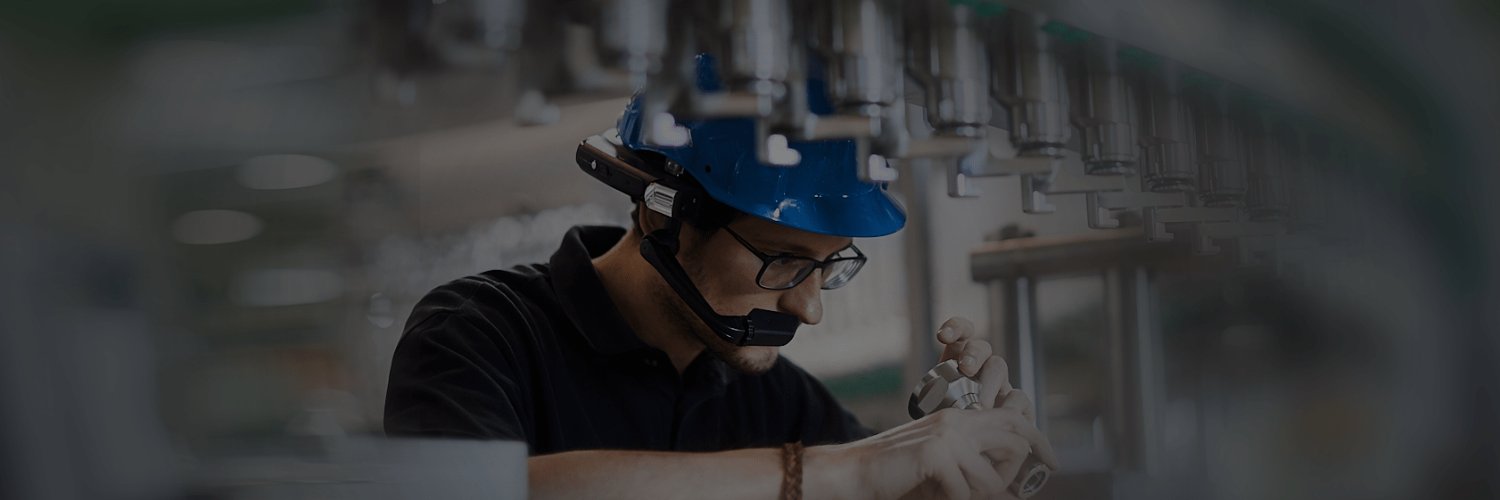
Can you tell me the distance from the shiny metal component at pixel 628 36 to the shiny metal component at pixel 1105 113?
342 millimetres

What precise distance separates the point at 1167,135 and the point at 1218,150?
7 centimetres

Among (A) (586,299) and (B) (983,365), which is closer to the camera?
(B) (983,365)

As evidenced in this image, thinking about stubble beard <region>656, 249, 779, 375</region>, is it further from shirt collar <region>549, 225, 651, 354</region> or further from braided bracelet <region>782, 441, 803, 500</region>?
braided bracelet <region>782, 441, 803, 500</region>

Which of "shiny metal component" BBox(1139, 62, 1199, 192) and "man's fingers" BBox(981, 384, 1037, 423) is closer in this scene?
"shiny metal component" BBox(1139, 62, 1199, 192)

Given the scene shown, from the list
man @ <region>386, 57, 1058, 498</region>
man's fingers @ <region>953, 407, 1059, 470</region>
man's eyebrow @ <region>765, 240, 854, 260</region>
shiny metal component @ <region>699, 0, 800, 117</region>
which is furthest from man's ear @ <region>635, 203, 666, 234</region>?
shiny metal component @ <region>699, 0, 800, 117</region>

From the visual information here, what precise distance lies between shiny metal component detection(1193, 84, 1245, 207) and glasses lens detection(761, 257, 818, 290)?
48 cm

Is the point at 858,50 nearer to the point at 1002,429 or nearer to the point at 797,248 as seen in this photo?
the point at 1002,429

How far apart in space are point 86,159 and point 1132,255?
1.01 meters

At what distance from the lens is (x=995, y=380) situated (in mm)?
1396

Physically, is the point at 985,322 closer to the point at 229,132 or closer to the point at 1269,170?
the point at 1269,170

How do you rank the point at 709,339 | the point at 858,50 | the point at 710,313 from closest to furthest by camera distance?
the point at 858,50 → the point at 710,313 → the point at 709,339

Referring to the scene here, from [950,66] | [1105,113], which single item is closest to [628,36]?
[950,66]

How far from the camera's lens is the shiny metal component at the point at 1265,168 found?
1038 mm

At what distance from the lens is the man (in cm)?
122
